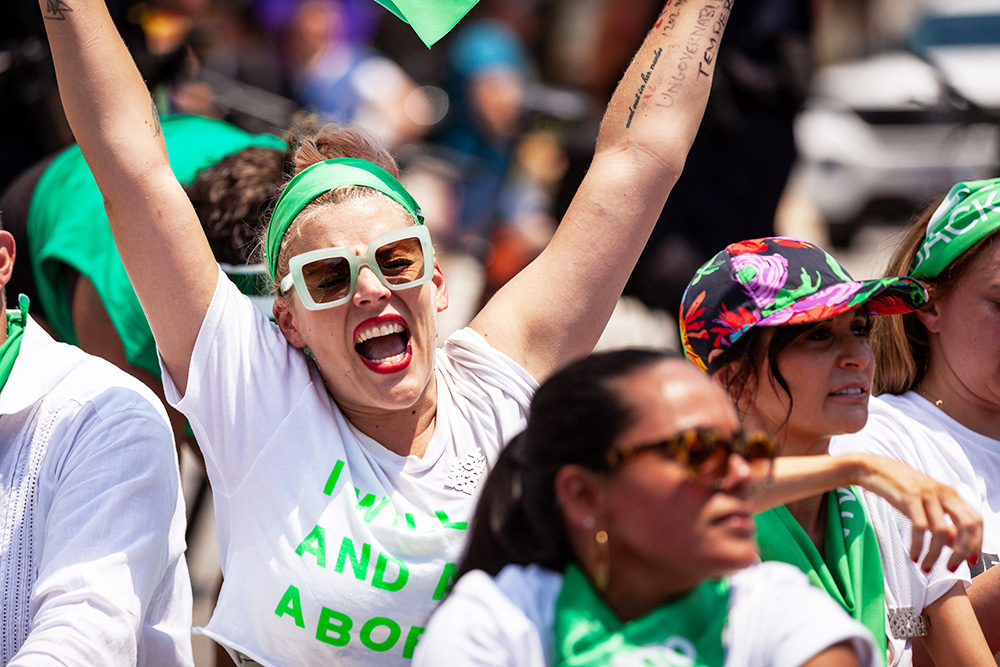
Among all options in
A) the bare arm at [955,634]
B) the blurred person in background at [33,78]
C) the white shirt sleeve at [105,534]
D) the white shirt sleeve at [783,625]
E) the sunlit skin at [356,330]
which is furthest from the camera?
the blurred person in background at [33,78]

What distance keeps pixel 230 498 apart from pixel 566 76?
30.1ft

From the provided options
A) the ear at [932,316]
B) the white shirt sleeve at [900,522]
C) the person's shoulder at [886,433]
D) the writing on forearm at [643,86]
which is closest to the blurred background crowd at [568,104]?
the ear at [932,316]

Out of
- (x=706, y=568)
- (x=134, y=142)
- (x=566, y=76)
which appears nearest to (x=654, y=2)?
(x=134, y=142)

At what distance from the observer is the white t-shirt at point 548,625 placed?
1.75 m

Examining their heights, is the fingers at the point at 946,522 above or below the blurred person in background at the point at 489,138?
above

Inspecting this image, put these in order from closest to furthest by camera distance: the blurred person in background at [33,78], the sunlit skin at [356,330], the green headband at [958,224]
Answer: the sunlit skin at [356,330] → the green headband at [958,224] → the blurred person in background at [33,78]

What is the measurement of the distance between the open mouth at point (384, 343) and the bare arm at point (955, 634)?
1209mm

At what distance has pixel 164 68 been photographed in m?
4.75

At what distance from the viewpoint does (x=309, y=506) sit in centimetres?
237

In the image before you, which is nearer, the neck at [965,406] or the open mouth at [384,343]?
the open mouth at [384,343]

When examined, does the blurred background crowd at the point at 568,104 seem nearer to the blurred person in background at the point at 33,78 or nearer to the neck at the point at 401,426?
the blurred person in background at the point at 33,78

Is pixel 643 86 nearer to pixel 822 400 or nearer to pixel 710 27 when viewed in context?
pixel 710 27

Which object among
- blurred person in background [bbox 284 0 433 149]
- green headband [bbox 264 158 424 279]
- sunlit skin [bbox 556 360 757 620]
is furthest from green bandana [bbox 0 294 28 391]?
blurred person in background [bbox 284 0 433 149]

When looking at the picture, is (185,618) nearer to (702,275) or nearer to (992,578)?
(702,275)
